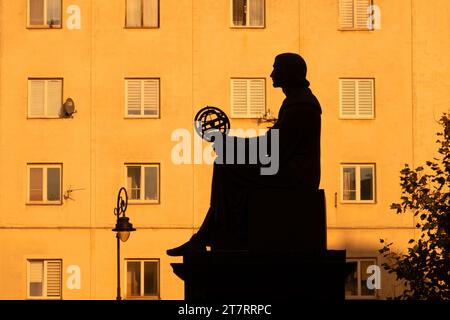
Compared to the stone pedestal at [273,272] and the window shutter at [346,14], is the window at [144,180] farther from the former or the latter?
the stone pedestal at [273,272]

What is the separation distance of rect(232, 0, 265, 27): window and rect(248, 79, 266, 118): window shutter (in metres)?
1.59

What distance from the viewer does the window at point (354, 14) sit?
37.2 m

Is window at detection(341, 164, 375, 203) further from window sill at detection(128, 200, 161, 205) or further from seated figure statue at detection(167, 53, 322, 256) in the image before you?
seated figure statue at detection(167, 53, 322, 256)

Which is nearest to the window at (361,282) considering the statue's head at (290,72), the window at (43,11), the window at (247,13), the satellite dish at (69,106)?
the window at (247,13)

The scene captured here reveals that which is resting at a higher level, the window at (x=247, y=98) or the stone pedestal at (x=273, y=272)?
the window at (x=247, y=98)

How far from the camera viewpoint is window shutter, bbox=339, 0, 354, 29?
37.2 m

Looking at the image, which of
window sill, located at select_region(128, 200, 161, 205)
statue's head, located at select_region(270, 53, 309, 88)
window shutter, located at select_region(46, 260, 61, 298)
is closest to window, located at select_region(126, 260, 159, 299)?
A: window sill, located at select_region(128, 200, 161, 205)

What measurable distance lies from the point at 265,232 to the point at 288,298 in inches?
30.2

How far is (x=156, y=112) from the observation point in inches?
1455

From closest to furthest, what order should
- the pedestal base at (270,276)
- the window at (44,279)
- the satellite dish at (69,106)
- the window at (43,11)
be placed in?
the pedestal base at (270,276) < the satellite dish at (69,106) < the window at (44,279) < the window at (43,11)

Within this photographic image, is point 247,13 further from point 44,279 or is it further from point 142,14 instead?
point 44,279

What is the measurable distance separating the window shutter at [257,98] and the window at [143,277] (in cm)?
478

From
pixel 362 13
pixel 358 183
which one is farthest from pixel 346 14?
pixel 358 183
